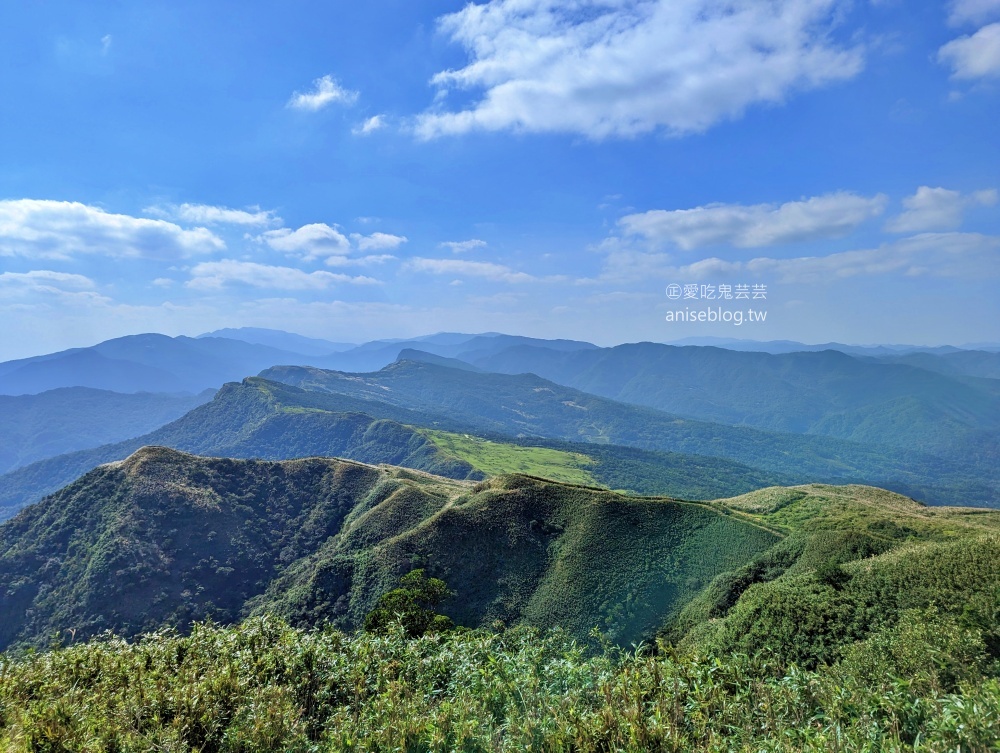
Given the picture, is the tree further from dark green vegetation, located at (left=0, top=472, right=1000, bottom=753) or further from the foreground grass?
the foreground grass

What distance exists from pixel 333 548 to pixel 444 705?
7287 centimetres

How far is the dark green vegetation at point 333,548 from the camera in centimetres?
5300

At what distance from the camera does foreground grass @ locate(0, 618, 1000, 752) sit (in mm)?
7824

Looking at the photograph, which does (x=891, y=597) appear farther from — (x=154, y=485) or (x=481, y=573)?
(x=154, y=485)

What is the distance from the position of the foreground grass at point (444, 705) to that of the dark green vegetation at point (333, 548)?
3735cm

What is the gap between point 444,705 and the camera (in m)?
9.58

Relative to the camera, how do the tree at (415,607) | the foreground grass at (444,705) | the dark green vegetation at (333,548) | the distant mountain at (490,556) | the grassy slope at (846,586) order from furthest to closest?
the dark green vegetation at (333,548) → the tree at (415,607) → the distant mountain at (490,556) → the grassy slope at (846,586) → the foreground grass at (444,705)

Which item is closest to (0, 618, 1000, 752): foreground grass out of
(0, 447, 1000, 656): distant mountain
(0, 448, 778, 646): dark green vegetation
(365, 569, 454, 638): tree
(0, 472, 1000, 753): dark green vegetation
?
(0, 472, 1000, 753): dark green vegetation

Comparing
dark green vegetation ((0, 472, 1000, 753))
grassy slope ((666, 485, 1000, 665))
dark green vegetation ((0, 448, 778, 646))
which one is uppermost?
dark green vegetation ((0, 472, 1000, 753))

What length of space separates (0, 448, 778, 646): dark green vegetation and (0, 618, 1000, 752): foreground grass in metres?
Answer: 37.3

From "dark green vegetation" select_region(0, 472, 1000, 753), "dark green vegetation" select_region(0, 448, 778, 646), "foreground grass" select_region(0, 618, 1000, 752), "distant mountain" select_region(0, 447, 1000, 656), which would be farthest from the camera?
"dark green vegetation" select_region(0, 448, 778, 646)

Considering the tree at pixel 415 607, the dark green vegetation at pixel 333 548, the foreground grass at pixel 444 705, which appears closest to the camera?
the foreground grass at pixel 444 705

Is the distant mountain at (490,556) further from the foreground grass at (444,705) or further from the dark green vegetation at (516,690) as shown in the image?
the foreground grass at (444,705)

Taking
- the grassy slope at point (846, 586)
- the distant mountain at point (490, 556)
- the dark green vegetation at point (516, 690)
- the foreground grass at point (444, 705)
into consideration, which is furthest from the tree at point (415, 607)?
the foreground grass at point (444, 705)
